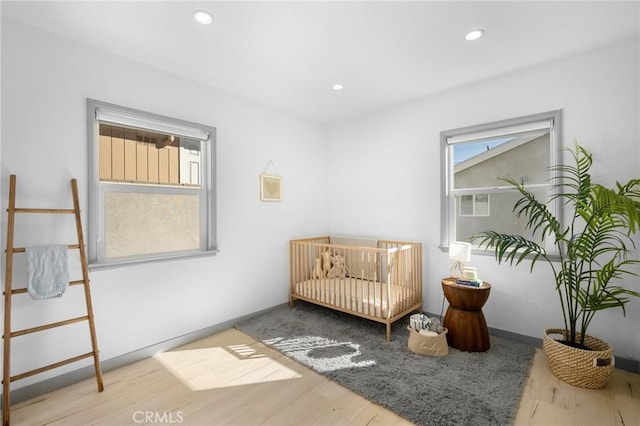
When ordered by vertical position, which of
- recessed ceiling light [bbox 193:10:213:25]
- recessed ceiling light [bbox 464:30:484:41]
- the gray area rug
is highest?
recessed ceiling light [bbox 464:30:484:41]

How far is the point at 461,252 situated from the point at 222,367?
2163 millimetres

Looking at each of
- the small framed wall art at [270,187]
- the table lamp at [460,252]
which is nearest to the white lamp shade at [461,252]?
the table lamp at [460,252]

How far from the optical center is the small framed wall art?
3.22 metres

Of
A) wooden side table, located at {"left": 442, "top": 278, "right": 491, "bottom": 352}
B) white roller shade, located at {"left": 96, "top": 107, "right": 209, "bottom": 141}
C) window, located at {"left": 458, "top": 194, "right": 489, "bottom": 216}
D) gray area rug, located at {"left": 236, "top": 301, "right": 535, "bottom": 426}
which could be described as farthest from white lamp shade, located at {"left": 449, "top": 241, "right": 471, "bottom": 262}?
white roller shade, located at {"left": 96, "top": 107, "right": 209, "bottom": 141}

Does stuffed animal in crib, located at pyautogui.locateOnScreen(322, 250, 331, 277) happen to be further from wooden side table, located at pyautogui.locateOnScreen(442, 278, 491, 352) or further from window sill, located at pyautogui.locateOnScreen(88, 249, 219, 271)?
wooden side table, located at pyautogui.locateOnScreen(442, 278, 491, 352)

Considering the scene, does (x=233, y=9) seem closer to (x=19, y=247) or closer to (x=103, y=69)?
(x=103, y=69)

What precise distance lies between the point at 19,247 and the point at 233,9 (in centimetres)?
199

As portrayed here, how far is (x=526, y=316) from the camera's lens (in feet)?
8.21

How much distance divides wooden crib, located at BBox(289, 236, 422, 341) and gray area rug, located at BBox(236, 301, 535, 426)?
21 centimetres

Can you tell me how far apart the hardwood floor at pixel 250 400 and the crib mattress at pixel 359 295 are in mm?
844

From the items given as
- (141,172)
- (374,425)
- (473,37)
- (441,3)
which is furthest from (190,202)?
(473,37)

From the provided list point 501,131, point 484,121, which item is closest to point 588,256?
point 501,131

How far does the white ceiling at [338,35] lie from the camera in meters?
1.71

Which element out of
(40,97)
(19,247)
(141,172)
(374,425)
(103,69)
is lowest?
(374,425)
